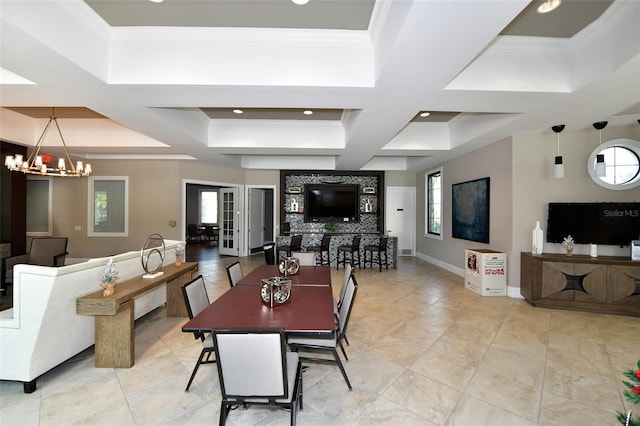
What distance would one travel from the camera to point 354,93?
9.66ft

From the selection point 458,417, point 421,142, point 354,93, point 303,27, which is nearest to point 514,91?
point 354,93

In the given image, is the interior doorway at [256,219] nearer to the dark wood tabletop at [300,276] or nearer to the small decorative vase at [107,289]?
the dark wood tabletop at [300,276]

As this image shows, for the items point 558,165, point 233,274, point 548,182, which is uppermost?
point 558,165

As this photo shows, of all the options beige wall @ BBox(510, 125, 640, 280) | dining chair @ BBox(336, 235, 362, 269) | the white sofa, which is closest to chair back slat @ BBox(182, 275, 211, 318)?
the white sofa

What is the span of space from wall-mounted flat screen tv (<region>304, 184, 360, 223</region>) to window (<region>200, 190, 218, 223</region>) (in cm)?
604

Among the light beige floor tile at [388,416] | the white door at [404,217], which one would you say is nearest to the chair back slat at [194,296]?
the light beige floor tile at [388,416]

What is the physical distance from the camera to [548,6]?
238 centimetres

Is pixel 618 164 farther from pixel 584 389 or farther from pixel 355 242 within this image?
pixel 355 242

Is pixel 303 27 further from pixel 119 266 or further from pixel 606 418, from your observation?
pixel 606 418

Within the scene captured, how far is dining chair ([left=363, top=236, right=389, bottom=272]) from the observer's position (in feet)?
22.1

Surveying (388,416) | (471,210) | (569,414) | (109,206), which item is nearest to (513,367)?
(569,414)

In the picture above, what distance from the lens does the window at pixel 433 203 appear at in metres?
7.36

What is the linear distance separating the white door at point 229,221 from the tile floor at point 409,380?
16.4 feet

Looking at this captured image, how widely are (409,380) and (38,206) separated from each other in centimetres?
935
